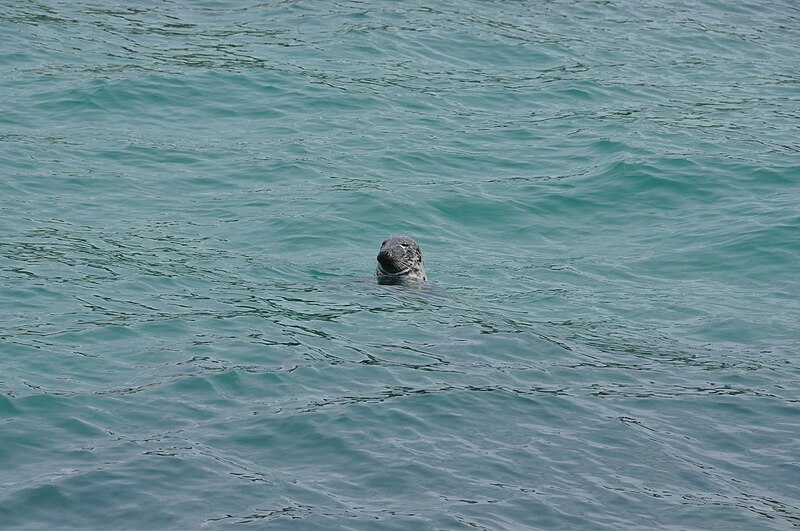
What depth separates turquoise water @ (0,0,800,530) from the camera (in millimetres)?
7195

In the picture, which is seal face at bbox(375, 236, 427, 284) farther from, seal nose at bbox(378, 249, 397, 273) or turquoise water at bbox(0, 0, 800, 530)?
turquoise water at bbox(0, 0, 800, 530)

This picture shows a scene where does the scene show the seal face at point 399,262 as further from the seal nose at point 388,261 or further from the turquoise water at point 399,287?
the turquoise water at point 399,287

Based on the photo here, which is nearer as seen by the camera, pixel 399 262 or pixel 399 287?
pixel 399 287

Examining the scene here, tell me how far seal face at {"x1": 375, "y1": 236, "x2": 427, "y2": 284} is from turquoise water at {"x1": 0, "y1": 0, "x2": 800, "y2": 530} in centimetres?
32

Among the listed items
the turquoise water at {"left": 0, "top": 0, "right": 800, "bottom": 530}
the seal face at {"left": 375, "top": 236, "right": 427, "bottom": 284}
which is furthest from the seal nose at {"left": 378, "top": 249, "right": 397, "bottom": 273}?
the turquoise water at {"left": 0, "top": 0, "right": 800, "bottom": 530}

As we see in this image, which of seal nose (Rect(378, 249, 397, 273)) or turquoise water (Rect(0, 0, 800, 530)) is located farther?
seal nose (Rect(378, 249, 397, 273))

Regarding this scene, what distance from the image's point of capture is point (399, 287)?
1191 centimetres

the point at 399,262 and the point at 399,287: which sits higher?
the point at 399,262

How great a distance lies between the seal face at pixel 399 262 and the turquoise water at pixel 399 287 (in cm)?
32

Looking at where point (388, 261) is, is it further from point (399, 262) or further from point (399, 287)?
point (399, 287)

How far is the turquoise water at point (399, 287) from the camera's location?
7195 millimetres

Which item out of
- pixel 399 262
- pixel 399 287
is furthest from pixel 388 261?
pixel 399 287

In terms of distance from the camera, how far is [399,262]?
1217 cm

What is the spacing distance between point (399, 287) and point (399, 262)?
363 mm
